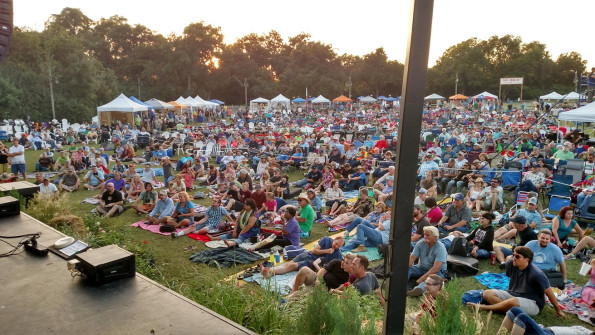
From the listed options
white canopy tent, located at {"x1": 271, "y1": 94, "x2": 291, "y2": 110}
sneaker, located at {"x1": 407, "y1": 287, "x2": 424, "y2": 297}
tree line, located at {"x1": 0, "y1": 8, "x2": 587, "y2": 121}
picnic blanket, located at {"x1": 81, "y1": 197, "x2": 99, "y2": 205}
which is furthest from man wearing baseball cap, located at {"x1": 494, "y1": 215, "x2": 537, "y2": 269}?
tree line, located at {"x1": 0, "y1": 8, "x2": 587, "y2": 121}

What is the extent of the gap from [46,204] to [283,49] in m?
58.5

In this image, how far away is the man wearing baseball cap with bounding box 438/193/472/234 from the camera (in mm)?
7871

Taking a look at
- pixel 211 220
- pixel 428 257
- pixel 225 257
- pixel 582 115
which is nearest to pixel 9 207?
pixel 225 257

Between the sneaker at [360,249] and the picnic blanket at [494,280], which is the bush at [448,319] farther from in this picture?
the sneaker at [360,249]

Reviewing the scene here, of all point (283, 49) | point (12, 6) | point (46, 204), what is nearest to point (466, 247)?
point (12, 6)

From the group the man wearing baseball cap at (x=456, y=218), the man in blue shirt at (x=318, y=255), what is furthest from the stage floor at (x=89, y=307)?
the man wearing baseball cap at (x=456, y=218)

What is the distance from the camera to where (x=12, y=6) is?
122 inches

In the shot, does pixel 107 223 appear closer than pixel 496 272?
No

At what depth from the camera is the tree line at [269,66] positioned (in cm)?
4838

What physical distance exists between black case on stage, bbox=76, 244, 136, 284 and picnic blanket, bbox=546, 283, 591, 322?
4904 mm

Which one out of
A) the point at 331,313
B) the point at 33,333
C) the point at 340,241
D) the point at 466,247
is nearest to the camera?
the point at 331,313

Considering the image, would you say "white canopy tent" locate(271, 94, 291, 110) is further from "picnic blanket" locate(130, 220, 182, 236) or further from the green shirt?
the green shirt

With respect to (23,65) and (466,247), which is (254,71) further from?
(466,247)

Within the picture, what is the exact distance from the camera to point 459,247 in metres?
6.69
